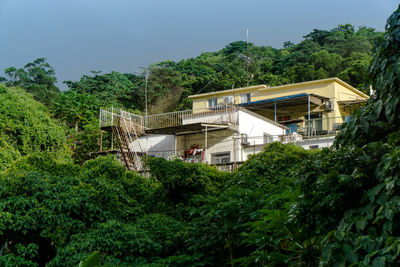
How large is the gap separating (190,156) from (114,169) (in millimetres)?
9588

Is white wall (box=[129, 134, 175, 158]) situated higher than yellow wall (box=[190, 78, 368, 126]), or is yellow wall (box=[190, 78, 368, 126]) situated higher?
yellow wall (box=[190, 78, 368, 126])

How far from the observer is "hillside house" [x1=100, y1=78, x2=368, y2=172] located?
79.4ft

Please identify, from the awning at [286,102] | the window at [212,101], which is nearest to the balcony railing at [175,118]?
the awning at [286,102]

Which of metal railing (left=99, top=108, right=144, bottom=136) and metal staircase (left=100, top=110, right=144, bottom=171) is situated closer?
metal staircase (left=100, top=110, right=144, bottom=171)

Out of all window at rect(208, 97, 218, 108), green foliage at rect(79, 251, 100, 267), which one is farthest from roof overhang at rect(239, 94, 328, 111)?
green foliage at rect(79, 251, 100, 267)

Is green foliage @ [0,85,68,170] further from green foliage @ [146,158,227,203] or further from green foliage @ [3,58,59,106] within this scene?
green foliage @ [3,58,59,106]

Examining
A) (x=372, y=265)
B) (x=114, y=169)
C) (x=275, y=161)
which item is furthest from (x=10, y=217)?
(x=372, y=265)

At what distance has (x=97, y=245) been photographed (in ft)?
35.8

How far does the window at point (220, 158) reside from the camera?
2448cm

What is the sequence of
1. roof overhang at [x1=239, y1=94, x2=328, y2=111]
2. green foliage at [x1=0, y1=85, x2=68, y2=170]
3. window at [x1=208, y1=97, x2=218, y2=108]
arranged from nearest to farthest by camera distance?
green foliage at [x1=0, y1=85, x2=68, y2=170]
roof overhang at [x1=239, y1=94, x2=328, y2=111]
window at [x1=208, y1=97, x2=218, y2=108]

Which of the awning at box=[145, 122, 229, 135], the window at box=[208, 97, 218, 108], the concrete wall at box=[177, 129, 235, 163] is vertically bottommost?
the concrete wall at box=[177, 129, 235, 163]

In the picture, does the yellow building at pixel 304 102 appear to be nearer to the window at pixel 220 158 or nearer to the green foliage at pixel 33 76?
the window at pixel 220 158

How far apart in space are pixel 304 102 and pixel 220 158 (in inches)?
382

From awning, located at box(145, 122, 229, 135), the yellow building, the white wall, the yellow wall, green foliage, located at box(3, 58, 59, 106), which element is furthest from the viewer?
green foliage, located at box(3, 58, 59, 106)
